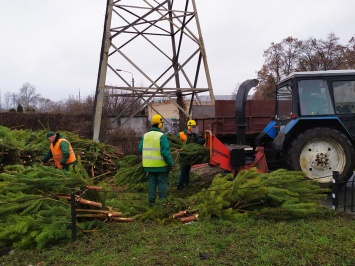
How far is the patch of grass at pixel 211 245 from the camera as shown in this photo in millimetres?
3938

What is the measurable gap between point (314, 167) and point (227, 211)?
9.57 ft

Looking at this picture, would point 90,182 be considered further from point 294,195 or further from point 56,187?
point 294,195

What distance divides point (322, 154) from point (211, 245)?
12.9 ft

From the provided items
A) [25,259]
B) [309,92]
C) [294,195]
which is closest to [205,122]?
[309,92]

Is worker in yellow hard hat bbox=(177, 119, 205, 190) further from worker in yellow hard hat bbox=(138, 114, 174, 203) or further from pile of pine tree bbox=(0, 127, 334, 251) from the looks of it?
pile of pine tree bbox=(0, 127, 334, 251)

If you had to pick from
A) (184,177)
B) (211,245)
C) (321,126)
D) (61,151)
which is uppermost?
(321,126)

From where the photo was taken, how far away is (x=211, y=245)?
4.33 metres

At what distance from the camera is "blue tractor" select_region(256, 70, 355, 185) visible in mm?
7188

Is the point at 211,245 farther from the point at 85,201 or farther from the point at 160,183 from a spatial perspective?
the point at 160,183

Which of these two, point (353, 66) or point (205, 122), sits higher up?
point (353, 66)

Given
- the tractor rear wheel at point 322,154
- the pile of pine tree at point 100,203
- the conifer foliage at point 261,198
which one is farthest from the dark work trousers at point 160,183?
the tractor rear wheel at point 322,154

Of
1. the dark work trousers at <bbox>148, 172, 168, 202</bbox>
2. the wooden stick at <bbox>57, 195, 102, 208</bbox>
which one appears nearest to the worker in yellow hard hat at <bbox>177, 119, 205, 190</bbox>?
the dark work trousers at <bbox>148, 172, 168, 202</bbox>

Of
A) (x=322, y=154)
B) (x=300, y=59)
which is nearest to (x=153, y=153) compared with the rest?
(x=322, y=154)

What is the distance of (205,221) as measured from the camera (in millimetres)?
5152
